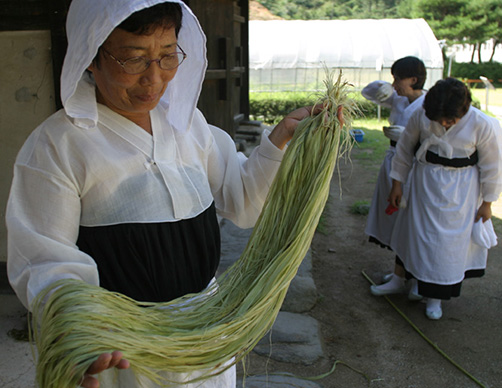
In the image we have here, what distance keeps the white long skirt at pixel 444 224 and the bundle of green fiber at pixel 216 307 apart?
2.34m

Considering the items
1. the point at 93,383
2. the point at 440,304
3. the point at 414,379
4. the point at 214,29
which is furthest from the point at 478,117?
the point at 93,383

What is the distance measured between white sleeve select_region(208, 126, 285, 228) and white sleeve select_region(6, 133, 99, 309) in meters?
0.53

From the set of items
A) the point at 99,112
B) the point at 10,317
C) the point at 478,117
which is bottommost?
the point at 10,317

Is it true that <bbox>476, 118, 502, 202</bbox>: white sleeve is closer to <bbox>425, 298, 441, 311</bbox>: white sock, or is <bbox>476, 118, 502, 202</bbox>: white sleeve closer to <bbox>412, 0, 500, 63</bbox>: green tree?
<bbox>425, 298, 441, 311</bbox>: white sock

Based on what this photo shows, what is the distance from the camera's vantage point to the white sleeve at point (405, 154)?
3.82 meters

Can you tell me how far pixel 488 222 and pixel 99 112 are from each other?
333 cm

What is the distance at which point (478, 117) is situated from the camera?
11.3 ft

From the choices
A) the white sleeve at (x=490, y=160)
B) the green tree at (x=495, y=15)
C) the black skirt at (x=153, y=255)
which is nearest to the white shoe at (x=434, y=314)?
the white sleeve at (x=490, y=160)

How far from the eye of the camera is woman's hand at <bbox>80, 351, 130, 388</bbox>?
0.99m

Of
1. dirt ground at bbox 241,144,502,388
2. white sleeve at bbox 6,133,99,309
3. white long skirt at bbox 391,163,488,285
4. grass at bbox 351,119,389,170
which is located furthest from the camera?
grass at bbox 351,119,389,170

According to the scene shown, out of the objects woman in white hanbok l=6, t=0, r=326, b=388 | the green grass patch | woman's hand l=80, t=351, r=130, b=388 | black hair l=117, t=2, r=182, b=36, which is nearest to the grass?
the green grass patch

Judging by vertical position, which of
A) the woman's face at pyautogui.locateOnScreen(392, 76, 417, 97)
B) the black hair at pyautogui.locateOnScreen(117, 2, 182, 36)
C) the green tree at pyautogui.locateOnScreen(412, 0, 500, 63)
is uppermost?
the green tree at pyautogui.locateOnScreen(412, 0, 500, 63)

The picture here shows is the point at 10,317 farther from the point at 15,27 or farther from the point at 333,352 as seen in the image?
the point at 333,352

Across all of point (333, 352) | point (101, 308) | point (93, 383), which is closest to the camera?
point (93, 383)
